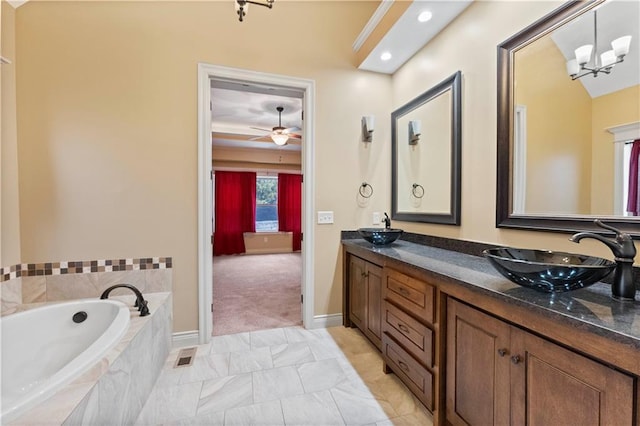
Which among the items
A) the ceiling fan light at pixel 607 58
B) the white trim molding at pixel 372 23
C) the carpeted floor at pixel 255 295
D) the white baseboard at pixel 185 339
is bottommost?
the carpeted floor at pixel 255 295

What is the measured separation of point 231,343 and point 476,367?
6.49 feet

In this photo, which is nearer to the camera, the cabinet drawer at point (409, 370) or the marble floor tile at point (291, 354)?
the cabinet drawer at point (409, 370)

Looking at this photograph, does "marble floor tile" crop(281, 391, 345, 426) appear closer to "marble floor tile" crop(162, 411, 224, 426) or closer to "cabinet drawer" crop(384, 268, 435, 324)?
"marble floor tile" crop(162, 411, 224, 426)

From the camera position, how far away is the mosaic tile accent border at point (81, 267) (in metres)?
2.03

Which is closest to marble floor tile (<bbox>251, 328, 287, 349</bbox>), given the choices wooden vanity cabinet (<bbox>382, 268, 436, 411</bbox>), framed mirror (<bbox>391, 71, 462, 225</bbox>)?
wooden vanity cabinet (<bbox>382, 268, 436, 411</bbox>)

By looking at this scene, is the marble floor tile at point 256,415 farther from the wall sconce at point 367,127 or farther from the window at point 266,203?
the window at point 266,203

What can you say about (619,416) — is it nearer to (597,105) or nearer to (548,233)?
(548,233)

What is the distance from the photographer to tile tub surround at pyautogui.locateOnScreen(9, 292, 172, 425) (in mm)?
988

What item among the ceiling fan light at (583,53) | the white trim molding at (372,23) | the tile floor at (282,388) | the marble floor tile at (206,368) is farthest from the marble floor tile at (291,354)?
the white trim molding at (372,23)

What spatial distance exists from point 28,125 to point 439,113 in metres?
3.20

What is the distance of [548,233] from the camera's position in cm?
147

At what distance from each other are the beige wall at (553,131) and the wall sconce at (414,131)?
908mm

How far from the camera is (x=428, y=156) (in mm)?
2410

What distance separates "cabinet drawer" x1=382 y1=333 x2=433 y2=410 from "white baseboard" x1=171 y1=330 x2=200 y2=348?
1625 millimetres
